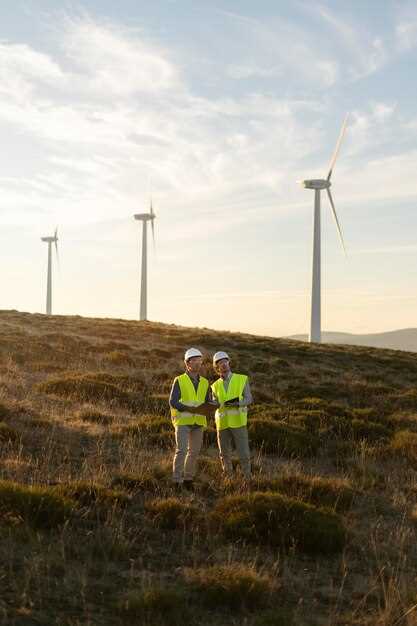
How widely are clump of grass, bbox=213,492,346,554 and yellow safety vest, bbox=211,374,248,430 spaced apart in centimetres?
161

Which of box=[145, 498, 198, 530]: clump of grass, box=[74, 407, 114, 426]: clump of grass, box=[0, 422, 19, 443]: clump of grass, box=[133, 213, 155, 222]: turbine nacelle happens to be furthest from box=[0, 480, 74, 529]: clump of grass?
box=[133, 213, 155, 222]: turbine nacelle

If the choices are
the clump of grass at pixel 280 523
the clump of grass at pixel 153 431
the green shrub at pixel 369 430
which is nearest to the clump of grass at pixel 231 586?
the clump of grass at pixel 280 523

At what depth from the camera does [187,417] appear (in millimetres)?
9633

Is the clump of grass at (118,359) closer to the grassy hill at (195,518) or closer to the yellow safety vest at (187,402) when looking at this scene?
the grassy hill at (195,518)

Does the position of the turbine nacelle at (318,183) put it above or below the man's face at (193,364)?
above

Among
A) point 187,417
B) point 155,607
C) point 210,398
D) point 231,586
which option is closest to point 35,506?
point 155,607

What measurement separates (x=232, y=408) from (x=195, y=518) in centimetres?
230

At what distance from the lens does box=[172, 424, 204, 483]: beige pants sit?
376 inches

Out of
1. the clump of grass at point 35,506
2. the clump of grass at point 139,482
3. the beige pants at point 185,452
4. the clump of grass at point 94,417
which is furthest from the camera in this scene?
the clump of grass at point 94,417

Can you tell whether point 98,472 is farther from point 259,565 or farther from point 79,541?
point 259,565

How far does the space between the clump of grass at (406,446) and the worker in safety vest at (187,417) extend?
219 inches

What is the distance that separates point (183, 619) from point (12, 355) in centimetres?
2097

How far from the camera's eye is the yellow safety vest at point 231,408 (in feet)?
32.7

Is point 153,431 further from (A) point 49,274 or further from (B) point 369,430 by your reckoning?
(A) point 49,274
